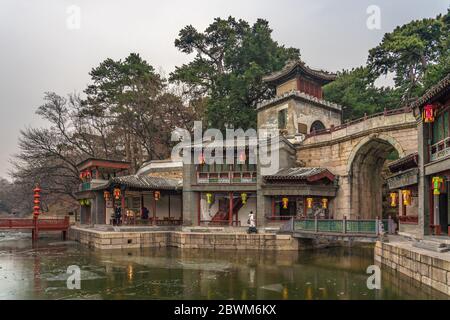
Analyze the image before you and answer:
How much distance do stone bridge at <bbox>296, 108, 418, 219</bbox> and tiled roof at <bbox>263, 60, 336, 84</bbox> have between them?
6930 millimetres

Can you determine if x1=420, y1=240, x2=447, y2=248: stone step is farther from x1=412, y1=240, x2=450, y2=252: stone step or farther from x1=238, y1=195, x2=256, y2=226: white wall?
x1=238, y1=195, x2=256, y2=226: white wall

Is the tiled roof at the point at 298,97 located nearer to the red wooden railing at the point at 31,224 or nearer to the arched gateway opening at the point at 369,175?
the arched gateway opening at the point at 369,175

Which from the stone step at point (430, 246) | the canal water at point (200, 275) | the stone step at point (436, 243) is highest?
the stone step at point (436, 243)

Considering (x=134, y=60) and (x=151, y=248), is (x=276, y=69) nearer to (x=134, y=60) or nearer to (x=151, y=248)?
(x=134, y=60)

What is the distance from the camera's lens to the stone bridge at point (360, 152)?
24828 mm

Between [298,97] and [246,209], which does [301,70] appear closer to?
[298,97]

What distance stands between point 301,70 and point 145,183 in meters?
16.9

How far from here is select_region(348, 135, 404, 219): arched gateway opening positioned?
27.0 meters

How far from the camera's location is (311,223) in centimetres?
2161

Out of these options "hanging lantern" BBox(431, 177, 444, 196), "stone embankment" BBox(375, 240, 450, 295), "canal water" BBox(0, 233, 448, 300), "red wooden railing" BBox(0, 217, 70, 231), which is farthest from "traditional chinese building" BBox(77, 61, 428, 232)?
"hanging lantern" BBox(431, 177, 444, 196)

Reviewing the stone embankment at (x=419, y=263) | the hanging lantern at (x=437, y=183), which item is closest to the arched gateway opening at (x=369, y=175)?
the hanging lantern at (x=437, y=183)

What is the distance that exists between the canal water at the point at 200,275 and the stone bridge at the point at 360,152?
4.71 metres
